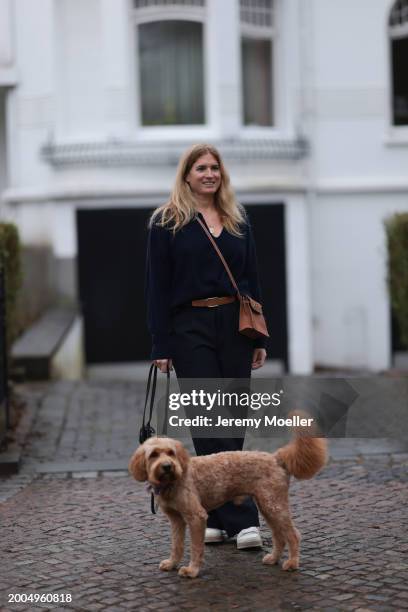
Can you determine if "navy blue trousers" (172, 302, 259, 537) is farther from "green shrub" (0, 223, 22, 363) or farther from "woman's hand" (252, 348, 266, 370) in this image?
"green shrub" (0, 223, 22, 363)

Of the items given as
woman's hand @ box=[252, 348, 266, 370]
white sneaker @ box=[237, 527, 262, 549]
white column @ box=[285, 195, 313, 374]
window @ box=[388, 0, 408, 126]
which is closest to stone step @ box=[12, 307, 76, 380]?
white column @ box=[285, 195, 313, 374]

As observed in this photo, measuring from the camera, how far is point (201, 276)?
18.8ft

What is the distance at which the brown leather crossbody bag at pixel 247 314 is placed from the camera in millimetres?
5723

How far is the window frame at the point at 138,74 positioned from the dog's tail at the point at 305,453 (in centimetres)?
945

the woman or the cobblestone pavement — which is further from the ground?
the woman

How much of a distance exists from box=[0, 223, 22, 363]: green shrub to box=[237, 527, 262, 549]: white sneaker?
5058 mm

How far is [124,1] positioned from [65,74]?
1.33 metres

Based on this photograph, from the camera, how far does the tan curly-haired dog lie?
5.15 metres

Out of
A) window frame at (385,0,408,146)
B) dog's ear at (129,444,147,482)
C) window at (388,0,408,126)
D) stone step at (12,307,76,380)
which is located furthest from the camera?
window at (388,0,408,126)

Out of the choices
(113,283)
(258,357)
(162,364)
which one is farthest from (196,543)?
(113,283)

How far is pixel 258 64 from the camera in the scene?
15180 millimetres

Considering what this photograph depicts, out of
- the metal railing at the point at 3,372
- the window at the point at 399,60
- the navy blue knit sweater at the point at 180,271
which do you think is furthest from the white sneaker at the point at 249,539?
the window at the point at 399,60

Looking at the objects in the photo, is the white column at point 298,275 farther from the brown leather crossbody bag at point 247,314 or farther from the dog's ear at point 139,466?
the dog's ear at point 139,466

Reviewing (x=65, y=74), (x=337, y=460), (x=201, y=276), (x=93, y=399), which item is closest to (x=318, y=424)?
(x=201, y=276)
